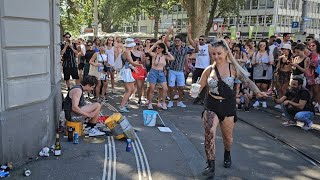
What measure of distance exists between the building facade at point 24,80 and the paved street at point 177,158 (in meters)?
0.34

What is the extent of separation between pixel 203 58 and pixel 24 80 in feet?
22.4

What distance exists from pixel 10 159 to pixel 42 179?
24.7 inches

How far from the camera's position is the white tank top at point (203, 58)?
11.0m

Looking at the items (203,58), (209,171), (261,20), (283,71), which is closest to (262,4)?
(261,20)

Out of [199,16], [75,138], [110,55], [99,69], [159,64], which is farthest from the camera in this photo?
[199,16]

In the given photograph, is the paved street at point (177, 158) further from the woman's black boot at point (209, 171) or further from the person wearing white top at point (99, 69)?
the person wearing white top at point (99, 69)

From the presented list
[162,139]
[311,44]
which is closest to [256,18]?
[311,44]

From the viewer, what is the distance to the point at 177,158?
5664mm

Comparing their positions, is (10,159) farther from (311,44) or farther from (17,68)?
(311,44)

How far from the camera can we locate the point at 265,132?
25.0ft

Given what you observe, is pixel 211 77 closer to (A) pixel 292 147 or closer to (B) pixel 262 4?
(A) pixel 292 147

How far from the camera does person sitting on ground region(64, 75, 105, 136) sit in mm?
6414

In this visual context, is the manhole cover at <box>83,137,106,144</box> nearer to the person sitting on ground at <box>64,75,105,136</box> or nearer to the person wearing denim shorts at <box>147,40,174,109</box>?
the person sitting on ground at <box>64,75,105,136</box>

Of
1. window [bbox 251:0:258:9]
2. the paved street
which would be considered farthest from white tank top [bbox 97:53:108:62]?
window [bbox 251:0:258:9]
